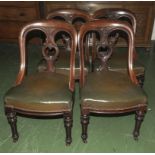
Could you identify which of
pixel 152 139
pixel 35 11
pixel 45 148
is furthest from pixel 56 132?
pixel 35 11

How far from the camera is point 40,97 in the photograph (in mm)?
1680

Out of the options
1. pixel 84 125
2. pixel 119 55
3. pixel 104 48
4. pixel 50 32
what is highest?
pixel 50 32

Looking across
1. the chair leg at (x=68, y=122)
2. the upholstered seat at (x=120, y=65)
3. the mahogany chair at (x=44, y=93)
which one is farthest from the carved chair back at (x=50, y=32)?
the upholstered seat at (x=120, y=65)

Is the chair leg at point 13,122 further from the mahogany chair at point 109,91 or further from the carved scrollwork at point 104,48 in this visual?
the carved scrollwork at point 104,48

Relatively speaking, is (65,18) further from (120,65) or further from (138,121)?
(138,121)

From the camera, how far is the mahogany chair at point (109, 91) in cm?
168

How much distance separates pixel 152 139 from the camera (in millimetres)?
1927

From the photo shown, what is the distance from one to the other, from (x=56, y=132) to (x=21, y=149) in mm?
331

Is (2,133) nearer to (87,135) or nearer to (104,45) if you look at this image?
(87,135)

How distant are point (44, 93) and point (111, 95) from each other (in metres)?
0.49

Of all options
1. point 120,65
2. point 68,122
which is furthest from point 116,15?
point 68,122

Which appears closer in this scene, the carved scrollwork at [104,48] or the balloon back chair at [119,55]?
the carved scrollwork at [104,48]

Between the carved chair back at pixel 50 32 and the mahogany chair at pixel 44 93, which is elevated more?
the carved chair back at pixel 50 32

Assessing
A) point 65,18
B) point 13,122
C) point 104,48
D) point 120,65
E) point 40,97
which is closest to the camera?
point 40,97
